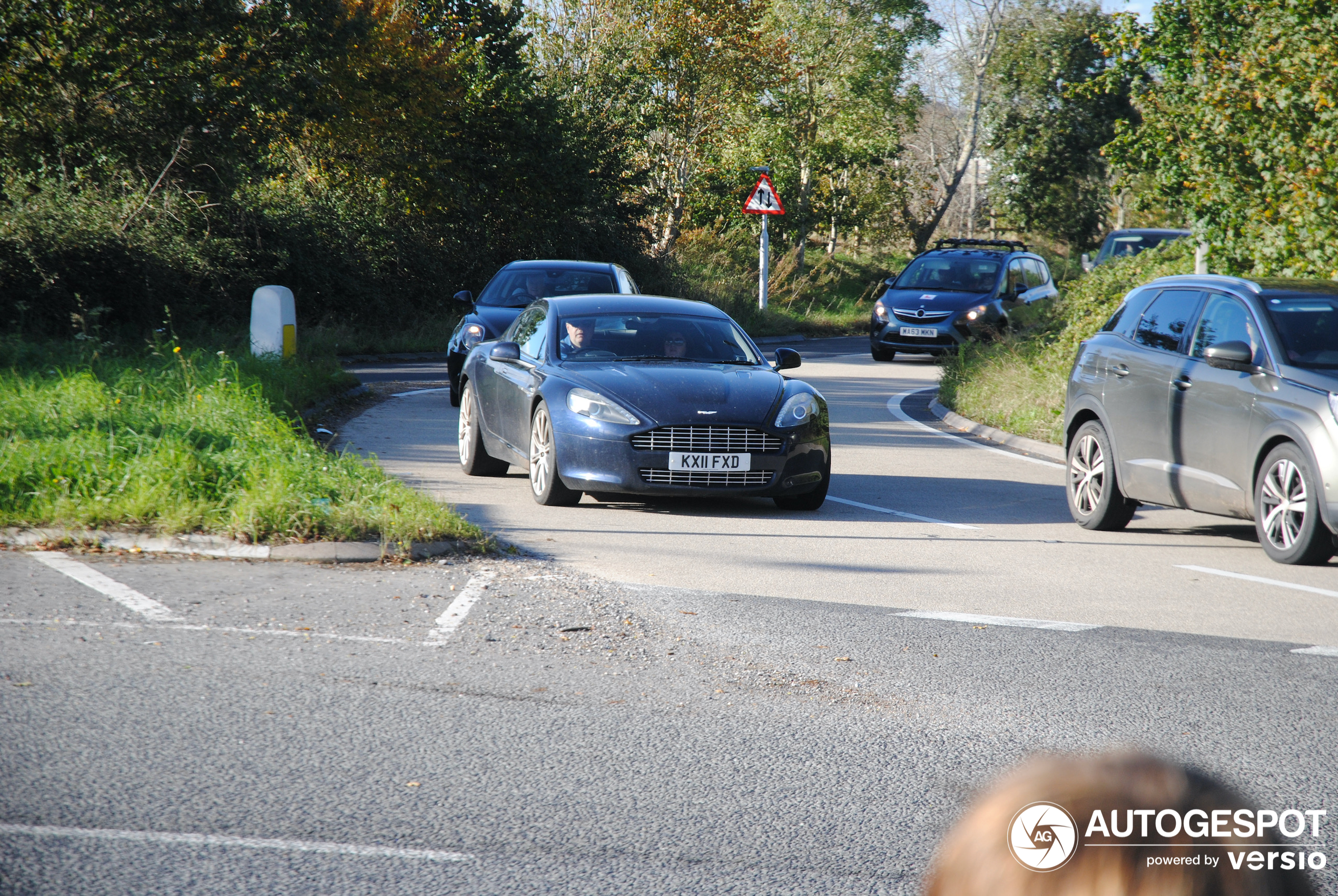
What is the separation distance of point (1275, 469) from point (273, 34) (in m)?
21.6

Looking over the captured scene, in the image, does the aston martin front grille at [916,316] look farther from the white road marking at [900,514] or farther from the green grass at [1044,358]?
the white road marking at [900,514]

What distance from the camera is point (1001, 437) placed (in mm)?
Answer: 14680

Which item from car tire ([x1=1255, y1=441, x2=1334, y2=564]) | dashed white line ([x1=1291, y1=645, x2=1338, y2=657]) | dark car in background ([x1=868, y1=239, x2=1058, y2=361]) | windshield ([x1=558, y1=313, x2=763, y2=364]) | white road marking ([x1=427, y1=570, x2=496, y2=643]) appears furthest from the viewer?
dark car in background ([x1=868, y1=239, x2=1058, y2=361])

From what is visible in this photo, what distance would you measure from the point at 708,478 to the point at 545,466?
122 centimetres

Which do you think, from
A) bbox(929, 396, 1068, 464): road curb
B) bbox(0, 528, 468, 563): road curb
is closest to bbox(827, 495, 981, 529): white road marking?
bbox(929, 396, 1068, 464): road curb

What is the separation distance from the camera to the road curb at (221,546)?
7652 mm

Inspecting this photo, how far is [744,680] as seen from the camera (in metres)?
5.46

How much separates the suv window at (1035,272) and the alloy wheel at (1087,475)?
601 inches

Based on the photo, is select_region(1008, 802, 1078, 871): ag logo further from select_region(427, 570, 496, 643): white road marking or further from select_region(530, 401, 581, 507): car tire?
select_region(530, 401, 581, 507): car tire

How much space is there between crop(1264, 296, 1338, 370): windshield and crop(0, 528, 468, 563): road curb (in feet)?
16.8

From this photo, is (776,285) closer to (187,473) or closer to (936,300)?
(936,300)

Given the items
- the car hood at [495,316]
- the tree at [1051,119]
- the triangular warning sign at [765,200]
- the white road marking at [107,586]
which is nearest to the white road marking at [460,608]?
the white road marking at [107,586]

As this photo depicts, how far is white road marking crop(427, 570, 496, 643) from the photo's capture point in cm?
611

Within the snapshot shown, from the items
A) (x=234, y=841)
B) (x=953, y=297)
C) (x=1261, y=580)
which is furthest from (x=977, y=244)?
(x=234, y=841)
